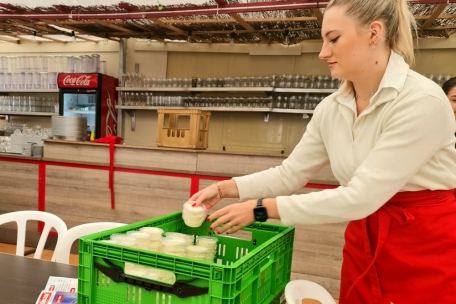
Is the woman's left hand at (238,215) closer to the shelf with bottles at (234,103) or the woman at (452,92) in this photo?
the woman at (452,92)

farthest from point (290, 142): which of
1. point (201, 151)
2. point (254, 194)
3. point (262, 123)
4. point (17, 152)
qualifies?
point (254, 194)

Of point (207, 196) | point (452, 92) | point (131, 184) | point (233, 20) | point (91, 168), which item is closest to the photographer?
point (207, 196)

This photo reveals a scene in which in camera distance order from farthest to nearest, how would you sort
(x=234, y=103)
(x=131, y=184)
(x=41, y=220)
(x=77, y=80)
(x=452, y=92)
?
(x=77, y=80), (x=234, y=103), (x=131, y=184), (x=452, y=92), (x=41, y=220)

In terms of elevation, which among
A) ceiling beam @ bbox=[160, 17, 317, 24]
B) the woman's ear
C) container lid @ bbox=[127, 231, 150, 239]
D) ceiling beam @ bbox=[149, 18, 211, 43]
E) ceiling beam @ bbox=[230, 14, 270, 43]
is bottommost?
container lid @ bbox=[127, 231, 150, 239]

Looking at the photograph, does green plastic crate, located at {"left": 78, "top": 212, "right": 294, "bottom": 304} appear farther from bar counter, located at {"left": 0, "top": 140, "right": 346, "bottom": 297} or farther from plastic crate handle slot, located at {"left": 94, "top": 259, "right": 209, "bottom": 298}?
bar counter, located at {"left": 0, "top": 140, "right": 346, "bottom": 297}

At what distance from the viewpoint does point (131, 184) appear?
12.5 ft

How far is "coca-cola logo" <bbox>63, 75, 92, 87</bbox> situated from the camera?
5340 millimetres

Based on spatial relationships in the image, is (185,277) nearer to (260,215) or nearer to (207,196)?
(260,215)

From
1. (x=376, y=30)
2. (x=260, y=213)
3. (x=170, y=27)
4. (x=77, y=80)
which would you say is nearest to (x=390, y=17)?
(x=376, y=30)

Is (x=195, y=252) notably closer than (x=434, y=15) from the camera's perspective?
Yes

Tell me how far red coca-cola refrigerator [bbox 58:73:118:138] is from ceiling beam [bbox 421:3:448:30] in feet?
13.7

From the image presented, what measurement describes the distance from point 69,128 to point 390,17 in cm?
370

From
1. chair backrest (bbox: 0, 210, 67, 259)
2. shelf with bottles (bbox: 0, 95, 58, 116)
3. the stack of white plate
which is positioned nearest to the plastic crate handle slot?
chair backrest (bbox: 0, 210, 67, 259)

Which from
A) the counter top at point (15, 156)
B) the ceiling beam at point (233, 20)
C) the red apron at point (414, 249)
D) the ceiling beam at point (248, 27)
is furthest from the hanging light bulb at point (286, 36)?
the red apron at point (414, 249)
